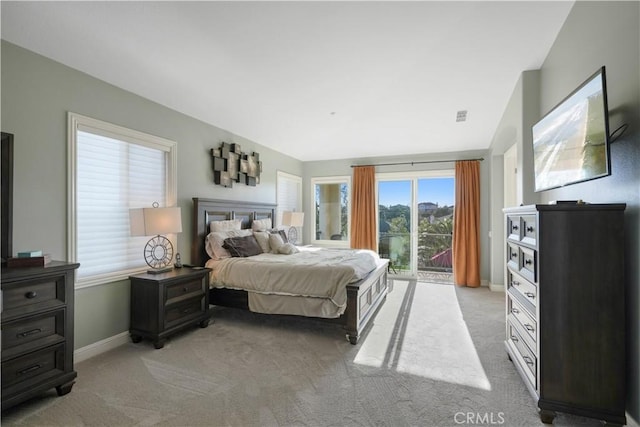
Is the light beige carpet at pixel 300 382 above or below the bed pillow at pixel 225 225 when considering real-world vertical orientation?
below

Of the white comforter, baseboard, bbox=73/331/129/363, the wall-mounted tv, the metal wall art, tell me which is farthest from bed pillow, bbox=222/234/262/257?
the wall-mounted tv

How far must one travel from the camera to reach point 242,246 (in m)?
3.96

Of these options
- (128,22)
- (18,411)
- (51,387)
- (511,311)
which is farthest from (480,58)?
(18,411)

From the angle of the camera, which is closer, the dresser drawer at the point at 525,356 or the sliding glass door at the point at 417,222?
the dresser drawer at the point at 525,356

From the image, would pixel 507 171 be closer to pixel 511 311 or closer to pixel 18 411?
pixel 511 311

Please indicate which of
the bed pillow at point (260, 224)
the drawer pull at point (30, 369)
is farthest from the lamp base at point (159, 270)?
the bed pillow at point (260, 224)

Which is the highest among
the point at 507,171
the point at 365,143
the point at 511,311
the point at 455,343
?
the point at 365,143

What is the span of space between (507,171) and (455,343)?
3.50 metres

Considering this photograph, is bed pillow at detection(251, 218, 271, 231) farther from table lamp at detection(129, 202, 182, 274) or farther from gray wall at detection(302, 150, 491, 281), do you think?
gray wall at detection(302, 150, 491, 281)

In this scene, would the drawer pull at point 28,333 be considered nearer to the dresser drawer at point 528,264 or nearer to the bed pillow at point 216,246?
the bed pillow at point 216,246

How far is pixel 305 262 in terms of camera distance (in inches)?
138

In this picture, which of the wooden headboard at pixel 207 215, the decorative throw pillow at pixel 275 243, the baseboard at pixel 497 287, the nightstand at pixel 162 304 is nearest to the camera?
the nightstand at pixel 162 304

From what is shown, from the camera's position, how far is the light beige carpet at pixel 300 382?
1.90 metres

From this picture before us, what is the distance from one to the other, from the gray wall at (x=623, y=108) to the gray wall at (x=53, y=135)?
3885 millimetres
